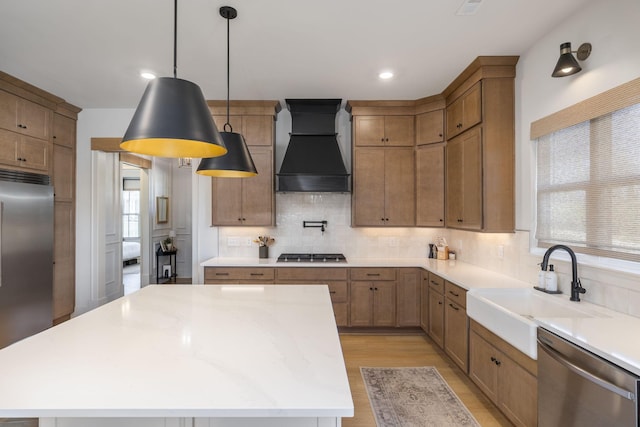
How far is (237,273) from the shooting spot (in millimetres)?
3752

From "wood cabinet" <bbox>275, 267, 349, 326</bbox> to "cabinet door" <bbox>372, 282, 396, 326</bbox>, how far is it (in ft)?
1.11

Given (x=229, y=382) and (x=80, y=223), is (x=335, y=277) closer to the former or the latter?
(x=229, y=382)

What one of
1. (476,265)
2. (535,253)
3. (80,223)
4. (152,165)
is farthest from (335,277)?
(152,165)

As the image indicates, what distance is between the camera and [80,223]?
4445 millimetres

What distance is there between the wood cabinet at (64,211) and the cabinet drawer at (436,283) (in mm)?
4466

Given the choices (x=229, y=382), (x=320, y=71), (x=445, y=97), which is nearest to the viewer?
(x=229, y=382)

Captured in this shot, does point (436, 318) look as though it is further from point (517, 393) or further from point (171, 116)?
point (171, 116)

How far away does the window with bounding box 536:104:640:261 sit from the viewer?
1.89 m

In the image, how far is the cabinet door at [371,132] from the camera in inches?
160

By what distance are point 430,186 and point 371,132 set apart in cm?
98

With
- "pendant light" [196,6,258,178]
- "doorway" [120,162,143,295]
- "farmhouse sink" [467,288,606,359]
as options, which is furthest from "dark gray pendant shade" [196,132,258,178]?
"doorway" [120,162,143,295]

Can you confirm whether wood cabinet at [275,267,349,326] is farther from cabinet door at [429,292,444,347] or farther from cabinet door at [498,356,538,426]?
cabinet door at [498,356,538,426]

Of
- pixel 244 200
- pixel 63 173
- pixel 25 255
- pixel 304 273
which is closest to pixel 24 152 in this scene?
pixel 63 173

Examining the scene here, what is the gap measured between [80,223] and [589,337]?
5371mm
